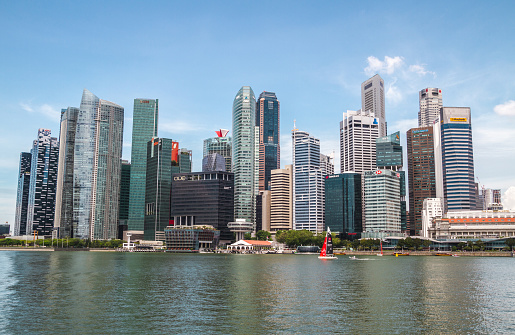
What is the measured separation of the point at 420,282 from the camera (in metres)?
113

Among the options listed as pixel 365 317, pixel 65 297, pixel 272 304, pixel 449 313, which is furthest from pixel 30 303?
pixel 449 313

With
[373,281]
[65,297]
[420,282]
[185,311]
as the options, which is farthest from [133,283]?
[420,282]

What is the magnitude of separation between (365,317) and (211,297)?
30267 mm

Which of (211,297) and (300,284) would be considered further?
(300,284)

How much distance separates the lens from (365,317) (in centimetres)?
6731

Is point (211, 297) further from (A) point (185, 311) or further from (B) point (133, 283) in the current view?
(B) point (133, 283)

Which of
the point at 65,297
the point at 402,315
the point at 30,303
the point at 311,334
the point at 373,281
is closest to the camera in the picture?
the point at 311,334

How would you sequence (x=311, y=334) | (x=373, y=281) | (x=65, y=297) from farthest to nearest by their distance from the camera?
1. (x=373, y=281)
2. (x=65, y=297)
3. (x=311, y=334)

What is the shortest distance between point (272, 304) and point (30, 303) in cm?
3986

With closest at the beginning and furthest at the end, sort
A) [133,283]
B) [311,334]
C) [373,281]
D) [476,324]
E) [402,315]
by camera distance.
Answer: [311,334] < [476,324] < [402,315] < [133,283] < [373,281]

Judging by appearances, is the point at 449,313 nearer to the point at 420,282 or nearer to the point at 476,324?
the point at 476,324

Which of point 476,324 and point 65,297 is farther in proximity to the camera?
point 65,297

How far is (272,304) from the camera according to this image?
7831cm

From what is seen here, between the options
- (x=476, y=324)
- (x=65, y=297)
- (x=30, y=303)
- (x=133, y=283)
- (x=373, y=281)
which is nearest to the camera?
(x=476, y=324)
